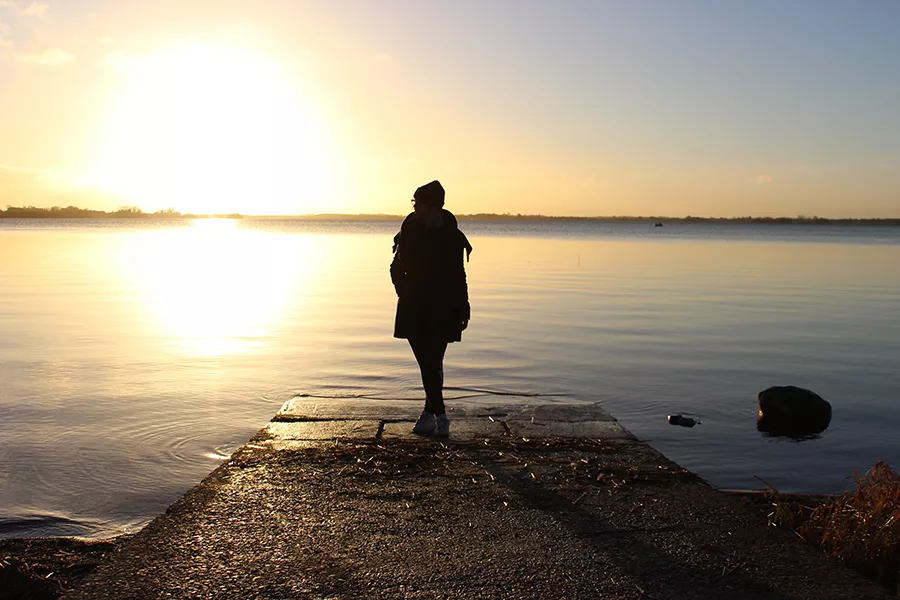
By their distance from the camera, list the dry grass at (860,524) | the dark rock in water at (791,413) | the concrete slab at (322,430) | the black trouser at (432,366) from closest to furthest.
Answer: the dry grass at (860,524)
the concrete slab at (322,430)
the black trouser at (432,366)
the dark rock in water at (791,413)

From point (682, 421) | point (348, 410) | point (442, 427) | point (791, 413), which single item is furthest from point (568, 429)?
point (791, 413)

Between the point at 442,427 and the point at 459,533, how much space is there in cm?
214

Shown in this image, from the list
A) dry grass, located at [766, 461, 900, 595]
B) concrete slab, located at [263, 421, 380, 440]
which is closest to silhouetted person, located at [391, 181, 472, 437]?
concrete slab, located at [263, 421, 380, 440]

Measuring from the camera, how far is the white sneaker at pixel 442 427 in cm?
639

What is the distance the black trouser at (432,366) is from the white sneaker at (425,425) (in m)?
0.05

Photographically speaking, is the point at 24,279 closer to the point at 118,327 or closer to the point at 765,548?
the point at 118,327

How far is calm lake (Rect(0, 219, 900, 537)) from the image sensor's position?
7211 millimetres

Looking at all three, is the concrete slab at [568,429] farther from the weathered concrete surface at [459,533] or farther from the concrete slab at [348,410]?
the concrete slab at [348,410]

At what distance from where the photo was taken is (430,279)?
640cm

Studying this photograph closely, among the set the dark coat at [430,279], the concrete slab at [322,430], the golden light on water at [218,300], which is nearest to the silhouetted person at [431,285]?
the dark coat at [430,279]

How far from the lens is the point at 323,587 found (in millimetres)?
3609

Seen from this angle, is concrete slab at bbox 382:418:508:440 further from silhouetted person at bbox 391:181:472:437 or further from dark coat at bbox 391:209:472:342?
dark coat at bbox 391:209:472:342

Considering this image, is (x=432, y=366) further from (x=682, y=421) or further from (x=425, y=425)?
(x=682, y=421)

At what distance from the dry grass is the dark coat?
9.05 ft
